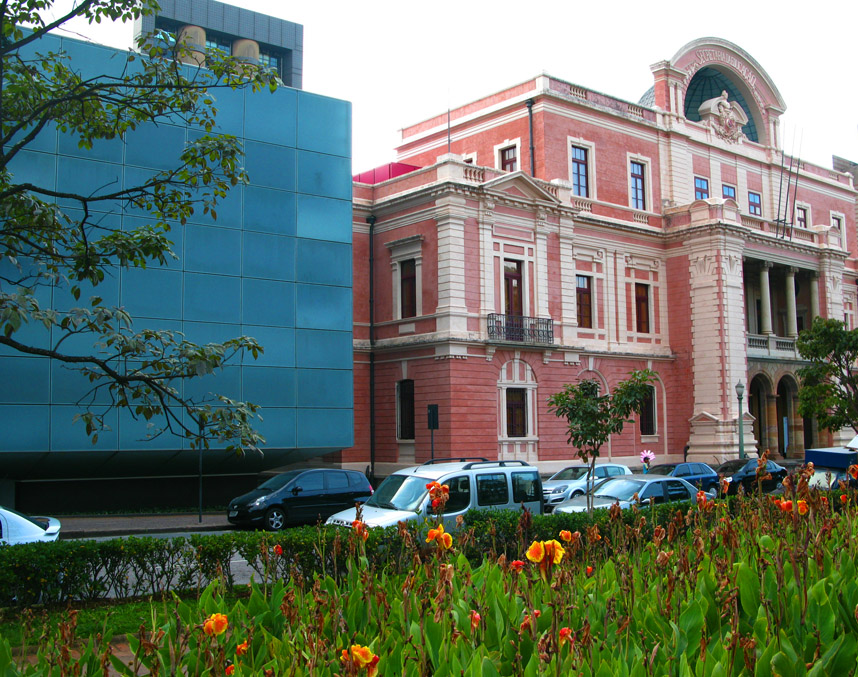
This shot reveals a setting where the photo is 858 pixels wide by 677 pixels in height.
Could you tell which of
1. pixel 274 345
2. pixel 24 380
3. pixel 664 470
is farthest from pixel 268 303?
pixel 664 470

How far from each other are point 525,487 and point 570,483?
11437mm

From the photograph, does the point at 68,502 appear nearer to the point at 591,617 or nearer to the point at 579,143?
the point at 591,617

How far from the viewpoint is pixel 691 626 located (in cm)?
482

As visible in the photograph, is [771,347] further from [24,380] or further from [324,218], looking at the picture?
[24,380]

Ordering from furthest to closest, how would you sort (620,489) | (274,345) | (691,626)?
(274,345), (620,489), (691,626)

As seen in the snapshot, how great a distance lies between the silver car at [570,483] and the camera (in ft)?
85.0

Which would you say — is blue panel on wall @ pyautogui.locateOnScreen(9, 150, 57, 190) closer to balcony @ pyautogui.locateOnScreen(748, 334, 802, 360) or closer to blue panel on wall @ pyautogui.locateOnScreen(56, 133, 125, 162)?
blue panel on wall @ pyautogui.locateOnScreen(56, 133, 125, 162)

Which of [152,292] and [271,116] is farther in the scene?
[271,116]

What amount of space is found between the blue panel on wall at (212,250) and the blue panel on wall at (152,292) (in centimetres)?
70

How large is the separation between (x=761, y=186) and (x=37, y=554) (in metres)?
45.4

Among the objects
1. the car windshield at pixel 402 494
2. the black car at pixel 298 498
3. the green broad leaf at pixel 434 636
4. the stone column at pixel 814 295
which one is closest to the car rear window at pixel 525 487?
the car windshield at pixel 402 494

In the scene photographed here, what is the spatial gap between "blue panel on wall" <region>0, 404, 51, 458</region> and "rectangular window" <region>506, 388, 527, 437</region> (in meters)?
17.2

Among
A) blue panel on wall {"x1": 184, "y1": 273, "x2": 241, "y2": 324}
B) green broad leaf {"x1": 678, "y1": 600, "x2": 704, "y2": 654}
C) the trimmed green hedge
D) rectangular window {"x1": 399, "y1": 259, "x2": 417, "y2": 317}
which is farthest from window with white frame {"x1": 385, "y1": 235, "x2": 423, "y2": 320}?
green broad leaf {"x1": 678, "y1": 600, "x2": 704, "y2": 654}

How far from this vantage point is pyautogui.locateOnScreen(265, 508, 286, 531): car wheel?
21531 millimetres
